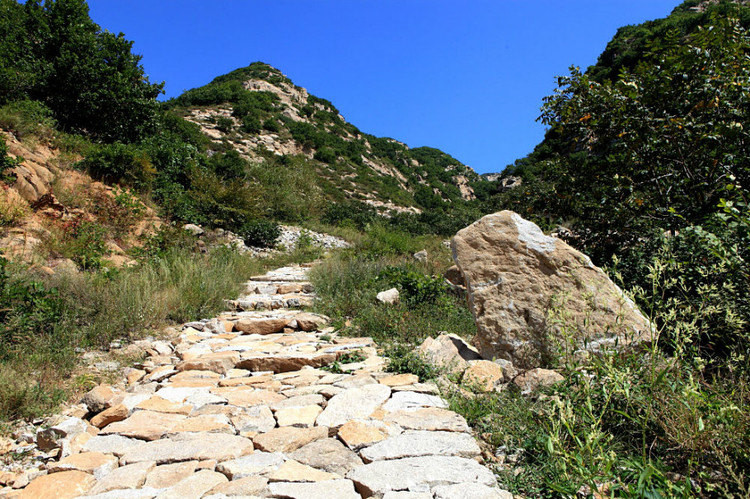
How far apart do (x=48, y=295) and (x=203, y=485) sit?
12.0ft

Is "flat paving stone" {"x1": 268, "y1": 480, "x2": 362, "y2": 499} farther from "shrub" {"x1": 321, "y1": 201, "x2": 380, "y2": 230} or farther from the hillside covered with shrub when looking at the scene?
"shrub" {"x1": 321, "y1": 201, "x2": 380, "y2": 230}

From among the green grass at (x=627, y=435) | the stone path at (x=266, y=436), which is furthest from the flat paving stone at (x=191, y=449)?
the green grass at (x=627, y=435)

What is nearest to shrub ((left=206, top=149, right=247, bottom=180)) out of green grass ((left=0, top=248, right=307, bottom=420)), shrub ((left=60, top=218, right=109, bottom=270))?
shrub ((left=60, top=218, right=109, bottom=270))

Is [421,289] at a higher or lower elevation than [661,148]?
lower

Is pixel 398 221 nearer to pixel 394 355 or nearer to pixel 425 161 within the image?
pixel 394 355

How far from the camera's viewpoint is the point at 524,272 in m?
3.68

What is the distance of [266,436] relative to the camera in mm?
2430

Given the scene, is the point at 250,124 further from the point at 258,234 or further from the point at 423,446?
the point at 423,446

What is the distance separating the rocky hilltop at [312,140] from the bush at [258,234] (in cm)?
1199

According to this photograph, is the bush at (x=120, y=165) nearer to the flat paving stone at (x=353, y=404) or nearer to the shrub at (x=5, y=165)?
the shrub at (x=5, y=165)

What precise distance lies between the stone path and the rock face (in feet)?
3.03

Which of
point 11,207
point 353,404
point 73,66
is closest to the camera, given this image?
point 353,404

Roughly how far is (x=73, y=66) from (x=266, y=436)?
45.4ft

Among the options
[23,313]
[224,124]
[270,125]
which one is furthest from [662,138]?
[270,125]
